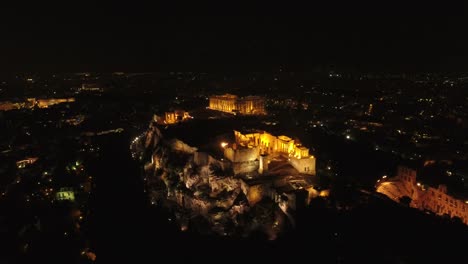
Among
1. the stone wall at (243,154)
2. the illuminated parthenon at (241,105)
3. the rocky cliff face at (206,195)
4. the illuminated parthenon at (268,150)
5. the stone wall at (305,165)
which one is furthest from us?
the illuminated parthenon at (241,105)

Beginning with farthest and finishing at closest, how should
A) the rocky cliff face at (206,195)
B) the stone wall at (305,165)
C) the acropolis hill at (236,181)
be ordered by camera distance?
the stone wall at (305,165)
the rocky cliff face at (206,195)
the acropolis hill at (236,181)

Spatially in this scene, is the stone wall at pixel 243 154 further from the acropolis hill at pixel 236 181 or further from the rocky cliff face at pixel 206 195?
the rocky cliff face at pixel 206 195

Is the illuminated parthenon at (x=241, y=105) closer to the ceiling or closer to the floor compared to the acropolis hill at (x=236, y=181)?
closer to the ceiling

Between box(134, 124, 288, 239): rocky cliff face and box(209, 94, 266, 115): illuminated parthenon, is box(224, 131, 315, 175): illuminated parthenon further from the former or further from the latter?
box(209, 94, 266, 115): illuminated parthenon

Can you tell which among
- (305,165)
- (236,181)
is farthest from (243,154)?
(305,165)

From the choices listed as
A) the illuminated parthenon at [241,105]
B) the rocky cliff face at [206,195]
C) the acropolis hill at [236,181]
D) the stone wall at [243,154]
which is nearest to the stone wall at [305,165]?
the acropolis hill at [236,181]

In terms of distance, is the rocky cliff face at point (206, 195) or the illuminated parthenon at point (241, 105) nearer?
the rocky cliff face at point (206, 195)

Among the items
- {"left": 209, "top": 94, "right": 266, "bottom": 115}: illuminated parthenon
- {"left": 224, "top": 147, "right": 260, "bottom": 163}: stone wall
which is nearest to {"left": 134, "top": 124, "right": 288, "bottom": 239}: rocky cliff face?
{"left": 224, "top": 147, "right": 260, "bottom": 163}: stone wall
